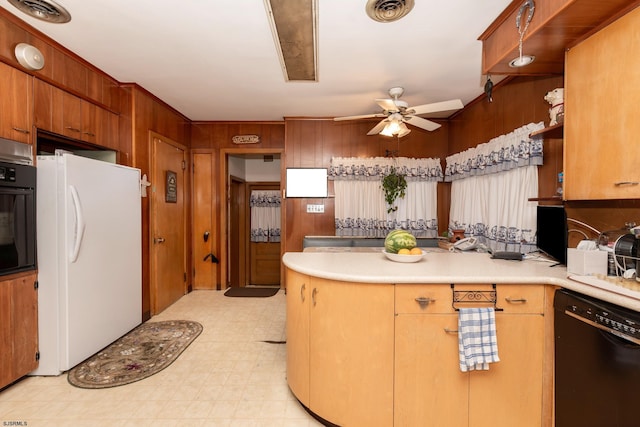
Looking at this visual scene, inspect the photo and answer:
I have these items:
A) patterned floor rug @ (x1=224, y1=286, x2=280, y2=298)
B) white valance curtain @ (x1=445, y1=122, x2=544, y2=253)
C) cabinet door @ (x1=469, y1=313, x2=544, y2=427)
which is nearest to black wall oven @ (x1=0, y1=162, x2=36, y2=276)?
patterned floor rug @ (x1=224, y1=286, x2=280, y2=298)

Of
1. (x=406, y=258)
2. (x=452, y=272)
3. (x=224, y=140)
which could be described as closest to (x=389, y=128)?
(x=406, y=258)

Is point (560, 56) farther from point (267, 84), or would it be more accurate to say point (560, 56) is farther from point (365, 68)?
point (267, 84)

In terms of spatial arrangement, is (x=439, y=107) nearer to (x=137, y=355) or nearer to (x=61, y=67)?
(x=61, y=67)

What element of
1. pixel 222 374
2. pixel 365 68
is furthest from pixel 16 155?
pixel 365 68

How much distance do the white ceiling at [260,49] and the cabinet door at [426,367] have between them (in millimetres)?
1941

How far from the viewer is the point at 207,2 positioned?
1902mm

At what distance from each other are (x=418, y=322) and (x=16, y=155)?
110 inches

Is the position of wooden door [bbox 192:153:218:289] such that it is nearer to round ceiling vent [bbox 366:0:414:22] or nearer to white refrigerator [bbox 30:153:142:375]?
white refrigerator [bbox 30:153:142:375]

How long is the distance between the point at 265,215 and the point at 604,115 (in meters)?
5.24

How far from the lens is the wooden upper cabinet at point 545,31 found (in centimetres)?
146

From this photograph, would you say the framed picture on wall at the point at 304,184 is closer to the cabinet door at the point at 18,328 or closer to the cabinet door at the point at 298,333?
the cabinet door at the point at 298,333

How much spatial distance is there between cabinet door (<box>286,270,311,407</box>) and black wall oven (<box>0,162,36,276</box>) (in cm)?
187

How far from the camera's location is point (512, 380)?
1.57m

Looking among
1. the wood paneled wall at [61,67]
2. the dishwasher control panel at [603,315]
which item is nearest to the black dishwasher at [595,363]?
the dishwasher control panel at [603,315]
